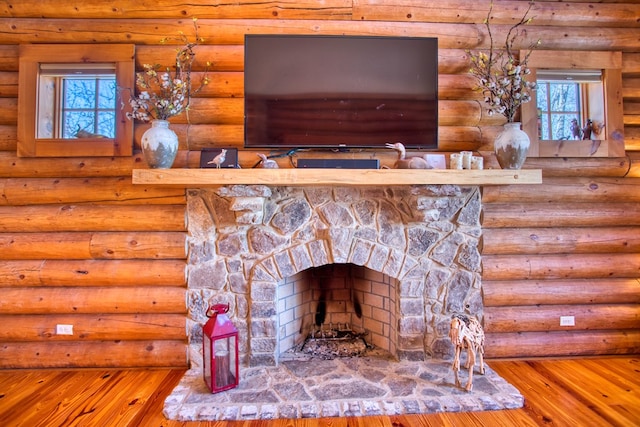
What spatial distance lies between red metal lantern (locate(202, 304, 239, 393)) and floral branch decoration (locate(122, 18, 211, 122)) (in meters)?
1.32

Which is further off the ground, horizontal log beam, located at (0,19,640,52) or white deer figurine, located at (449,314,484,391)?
horizontal log beam, located at (0,19,640,52)

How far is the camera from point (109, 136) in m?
2.63

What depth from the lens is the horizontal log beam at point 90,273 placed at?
2.54 m

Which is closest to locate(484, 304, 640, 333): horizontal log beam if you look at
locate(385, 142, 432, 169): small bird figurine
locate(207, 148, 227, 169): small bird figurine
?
locate(385, 142, 432, 169): small bird figurine

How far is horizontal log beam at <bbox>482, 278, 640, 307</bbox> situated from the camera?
8.73ft

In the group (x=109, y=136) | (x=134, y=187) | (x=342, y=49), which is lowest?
(x=134, y=187)

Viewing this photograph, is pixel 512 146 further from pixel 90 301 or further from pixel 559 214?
pixel 90 301

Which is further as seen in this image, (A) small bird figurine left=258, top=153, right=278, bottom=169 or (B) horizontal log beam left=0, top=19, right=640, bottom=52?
(B) horizontal log beam left=0, top=19, right=640, bottom=52

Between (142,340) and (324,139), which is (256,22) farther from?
(142,340)

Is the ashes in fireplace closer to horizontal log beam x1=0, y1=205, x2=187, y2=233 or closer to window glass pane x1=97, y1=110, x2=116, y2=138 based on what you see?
horizontal log beam x1=0, y1=205, x2=187, y2=233

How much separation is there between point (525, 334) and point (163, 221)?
281 cm

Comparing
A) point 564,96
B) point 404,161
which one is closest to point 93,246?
point 404,161

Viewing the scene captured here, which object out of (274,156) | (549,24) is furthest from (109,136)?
(549,24)

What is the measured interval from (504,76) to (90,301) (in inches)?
129
